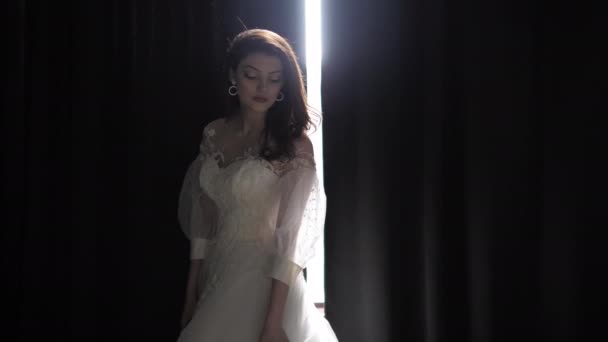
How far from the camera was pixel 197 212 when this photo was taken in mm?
1861

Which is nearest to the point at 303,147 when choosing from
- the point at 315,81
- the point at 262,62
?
the point at 262,62

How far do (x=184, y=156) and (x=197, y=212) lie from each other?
55 centimetres

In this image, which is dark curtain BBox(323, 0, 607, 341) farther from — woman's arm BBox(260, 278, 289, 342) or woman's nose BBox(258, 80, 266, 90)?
woman's arm BBox(260, 278, 289, 342)

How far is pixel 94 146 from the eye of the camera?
92.2 inches

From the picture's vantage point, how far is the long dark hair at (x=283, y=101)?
1790mm

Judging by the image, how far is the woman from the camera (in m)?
1.60

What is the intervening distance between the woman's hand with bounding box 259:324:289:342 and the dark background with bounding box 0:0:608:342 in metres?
0.65

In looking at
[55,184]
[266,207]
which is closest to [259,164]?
[266,207]

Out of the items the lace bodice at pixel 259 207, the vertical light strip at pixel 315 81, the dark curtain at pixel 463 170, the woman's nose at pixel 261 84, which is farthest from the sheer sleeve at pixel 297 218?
the vertical light strip at pixel 315 81

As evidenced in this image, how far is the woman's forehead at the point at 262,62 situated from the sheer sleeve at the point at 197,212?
0.28m

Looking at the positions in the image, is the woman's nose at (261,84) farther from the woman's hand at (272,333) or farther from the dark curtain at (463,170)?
the woman's hand at (272,333)

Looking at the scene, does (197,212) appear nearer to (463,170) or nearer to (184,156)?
(184,156)

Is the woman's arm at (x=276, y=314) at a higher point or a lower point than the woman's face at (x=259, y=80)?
lower

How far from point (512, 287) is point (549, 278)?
0.45ft
